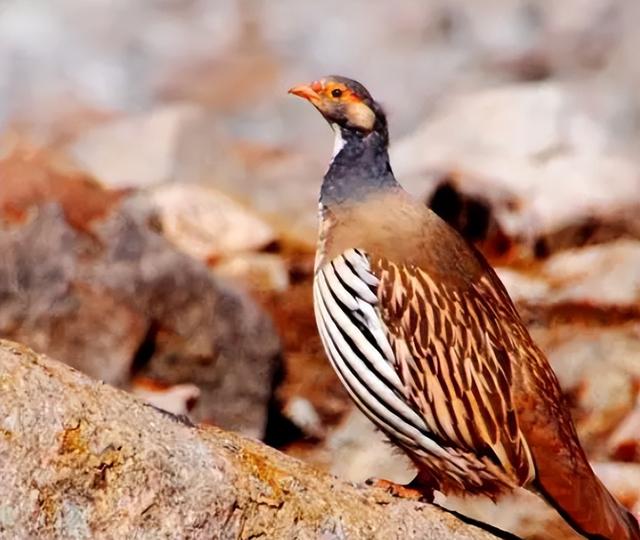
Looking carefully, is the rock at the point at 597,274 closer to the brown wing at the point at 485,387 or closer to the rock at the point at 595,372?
the rock at the point at 595,372

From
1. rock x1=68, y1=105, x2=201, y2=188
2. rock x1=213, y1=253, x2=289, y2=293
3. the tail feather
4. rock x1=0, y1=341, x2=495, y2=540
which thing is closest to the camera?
rock x1=0, y1=341, x2=495, y2=540

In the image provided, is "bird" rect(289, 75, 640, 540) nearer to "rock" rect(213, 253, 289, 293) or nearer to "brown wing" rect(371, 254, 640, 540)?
"brown wing" rect(371, 254, 640, 540)

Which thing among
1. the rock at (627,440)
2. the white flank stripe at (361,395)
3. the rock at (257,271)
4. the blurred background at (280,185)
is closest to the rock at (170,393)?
the blurred background at (280,185)

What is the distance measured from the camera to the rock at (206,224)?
16.5m

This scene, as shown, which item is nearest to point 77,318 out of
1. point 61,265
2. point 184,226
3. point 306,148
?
point 61,265

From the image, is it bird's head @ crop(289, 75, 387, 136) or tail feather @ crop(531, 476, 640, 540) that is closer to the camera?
tail feather @ crop(531, 476, 640, 540)

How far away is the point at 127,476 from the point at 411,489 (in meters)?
1.49

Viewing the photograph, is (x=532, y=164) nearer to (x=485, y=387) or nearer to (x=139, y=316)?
(x=139, y=316)

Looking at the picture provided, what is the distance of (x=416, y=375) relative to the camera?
22.5 ft

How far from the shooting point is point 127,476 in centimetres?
582

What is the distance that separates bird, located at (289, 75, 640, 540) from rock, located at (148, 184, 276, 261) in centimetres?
922

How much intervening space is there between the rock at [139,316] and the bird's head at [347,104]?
168 inches

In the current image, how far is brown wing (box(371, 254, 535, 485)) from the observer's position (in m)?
6.81

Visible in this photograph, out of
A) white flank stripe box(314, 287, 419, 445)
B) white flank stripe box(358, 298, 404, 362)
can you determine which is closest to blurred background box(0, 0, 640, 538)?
white flank stripe box(314, 287, 419, 445)
